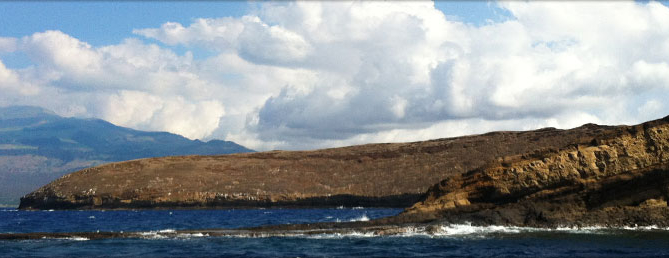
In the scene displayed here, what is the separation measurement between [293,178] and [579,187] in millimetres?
126038

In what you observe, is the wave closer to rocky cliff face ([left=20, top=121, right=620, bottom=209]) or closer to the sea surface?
the sea surface

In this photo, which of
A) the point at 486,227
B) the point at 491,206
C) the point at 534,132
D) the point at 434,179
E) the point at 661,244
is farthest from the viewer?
the point at 534,132

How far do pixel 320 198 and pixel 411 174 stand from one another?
76.7 feet

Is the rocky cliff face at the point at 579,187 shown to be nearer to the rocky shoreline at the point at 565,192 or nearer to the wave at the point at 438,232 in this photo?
the rocky shoreline at the point at 565,192

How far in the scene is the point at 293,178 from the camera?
16650cm

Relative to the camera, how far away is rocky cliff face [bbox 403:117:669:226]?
4156 centimetres

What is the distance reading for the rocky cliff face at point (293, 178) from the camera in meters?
154

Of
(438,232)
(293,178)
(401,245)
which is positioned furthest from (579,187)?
(293,178)

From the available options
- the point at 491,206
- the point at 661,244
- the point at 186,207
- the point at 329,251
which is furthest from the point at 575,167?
the point at 186,207

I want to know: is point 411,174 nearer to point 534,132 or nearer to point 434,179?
point 434,179

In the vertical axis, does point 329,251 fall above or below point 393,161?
below

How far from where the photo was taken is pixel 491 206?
4769 cm

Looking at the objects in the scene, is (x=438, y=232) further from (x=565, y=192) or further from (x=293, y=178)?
(x=293, y=178)

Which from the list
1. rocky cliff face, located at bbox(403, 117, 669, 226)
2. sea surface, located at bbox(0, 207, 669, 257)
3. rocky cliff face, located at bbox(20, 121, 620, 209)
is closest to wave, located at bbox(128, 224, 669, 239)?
sea surface, located at bbox(0, 207, 669, 257)
